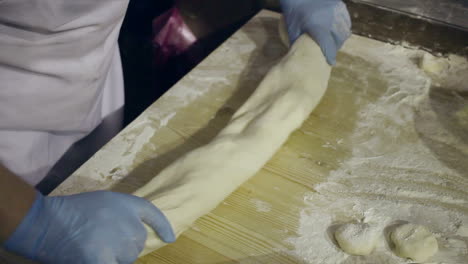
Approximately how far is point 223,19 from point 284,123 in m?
1.17

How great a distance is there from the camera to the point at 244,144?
4.61ft

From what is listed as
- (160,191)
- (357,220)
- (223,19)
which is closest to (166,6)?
(223,19)

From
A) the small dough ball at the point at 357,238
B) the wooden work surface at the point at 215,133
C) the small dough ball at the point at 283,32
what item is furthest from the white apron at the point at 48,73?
the small dough ball at the point at 357,238

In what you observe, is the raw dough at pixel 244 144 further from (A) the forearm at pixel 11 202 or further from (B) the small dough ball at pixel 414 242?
(B) the small dough ball at pixel 414 242

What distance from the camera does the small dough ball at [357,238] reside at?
3.97 feet

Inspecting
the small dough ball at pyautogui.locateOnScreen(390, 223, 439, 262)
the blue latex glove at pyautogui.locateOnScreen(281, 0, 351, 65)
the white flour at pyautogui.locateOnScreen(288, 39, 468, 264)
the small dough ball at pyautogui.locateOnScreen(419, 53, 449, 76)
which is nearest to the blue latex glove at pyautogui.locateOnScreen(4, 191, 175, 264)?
the white flour at pyautogui.locateOnScreen(288, 39, 468, 264)

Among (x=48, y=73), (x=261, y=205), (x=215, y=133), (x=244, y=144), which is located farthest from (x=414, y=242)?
(x=48, y=73)

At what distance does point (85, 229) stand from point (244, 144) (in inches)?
22.0

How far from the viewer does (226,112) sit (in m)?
1.63

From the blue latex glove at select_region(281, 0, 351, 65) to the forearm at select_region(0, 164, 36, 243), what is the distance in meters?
1.18

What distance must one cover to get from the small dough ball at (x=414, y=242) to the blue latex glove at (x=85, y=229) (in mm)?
661

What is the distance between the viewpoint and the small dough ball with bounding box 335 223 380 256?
3.97 feet

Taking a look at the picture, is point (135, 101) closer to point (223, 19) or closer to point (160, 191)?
point (223, 19)

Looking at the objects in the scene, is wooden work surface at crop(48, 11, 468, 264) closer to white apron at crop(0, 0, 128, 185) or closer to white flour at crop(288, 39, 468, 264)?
white flour at crop(288, 39, 468, 264)
